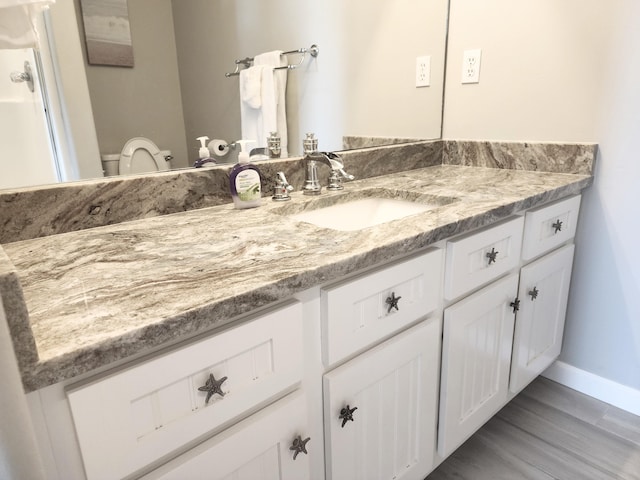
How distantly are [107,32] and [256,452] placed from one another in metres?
0.88

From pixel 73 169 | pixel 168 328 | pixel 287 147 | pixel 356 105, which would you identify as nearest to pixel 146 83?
pixel 73 169

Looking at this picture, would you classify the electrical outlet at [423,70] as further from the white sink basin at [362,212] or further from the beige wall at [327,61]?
the white sink basin at [362,212]

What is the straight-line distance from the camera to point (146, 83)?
97 centimetres

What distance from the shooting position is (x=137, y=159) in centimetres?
102

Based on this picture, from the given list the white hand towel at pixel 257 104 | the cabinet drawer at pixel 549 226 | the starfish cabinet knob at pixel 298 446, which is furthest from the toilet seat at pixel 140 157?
the cabinet drawer at pixel 549 226

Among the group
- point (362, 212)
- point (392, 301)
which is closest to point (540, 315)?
point (362, 212)

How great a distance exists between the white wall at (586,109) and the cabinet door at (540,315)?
106 millimetres

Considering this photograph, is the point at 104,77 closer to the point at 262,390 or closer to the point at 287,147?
the point at 287,147

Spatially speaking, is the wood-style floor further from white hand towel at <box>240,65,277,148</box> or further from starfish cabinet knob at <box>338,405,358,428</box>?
white hand towel at <box>240,65,277,148</box>

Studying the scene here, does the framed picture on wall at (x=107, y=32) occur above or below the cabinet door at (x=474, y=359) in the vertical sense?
above

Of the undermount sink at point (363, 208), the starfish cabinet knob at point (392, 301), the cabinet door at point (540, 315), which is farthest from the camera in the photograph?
the cabinet door at point (540, 315)

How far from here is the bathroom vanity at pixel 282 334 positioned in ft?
1.69

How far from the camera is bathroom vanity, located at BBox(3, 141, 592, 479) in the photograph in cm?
51

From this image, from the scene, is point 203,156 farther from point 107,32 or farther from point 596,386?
point 596,386
